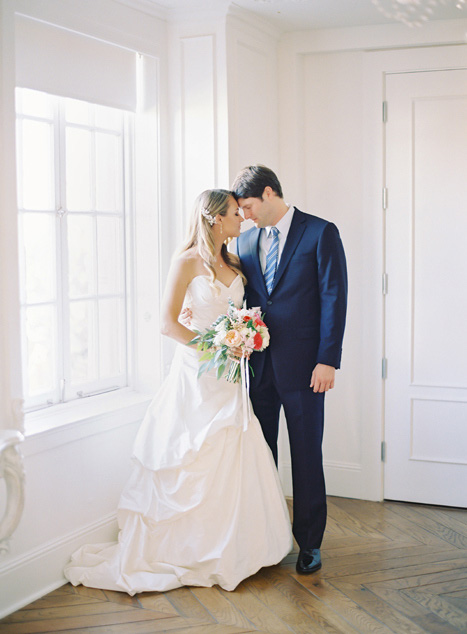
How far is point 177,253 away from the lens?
3.22 meters

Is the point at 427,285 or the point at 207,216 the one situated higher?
the point at 207,216

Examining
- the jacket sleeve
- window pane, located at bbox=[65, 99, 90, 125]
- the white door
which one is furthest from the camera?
the white door

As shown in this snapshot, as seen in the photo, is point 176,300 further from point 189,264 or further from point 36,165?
point 36,165

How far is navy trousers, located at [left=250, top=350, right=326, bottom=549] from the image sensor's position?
10.3 feet

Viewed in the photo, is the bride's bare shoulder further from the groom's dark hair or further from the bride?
the groom's dark hair

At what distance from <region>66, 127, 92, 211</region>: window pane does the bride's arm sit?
2.00 feet

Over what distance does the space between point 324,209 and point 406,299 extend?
2.22ft

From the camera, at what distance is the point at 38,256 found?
3199 mm

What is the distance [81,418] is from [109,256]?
864 millimetres

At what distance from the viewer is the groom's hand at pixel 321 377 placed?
10.0 feet

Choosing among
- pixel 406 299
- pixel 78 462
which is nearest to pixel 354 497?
pixel 406 299

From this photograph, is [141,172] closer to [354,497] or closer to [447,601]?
[354,497]

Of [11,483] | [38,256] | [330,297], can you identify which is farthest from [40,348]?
[330,297]

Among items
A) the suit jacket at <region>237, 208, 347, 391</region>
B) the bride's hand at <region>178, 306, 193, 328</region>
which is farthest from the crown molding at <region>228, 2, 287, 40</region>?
the bride's hand at <region>178, 306, 193, 328</region>
